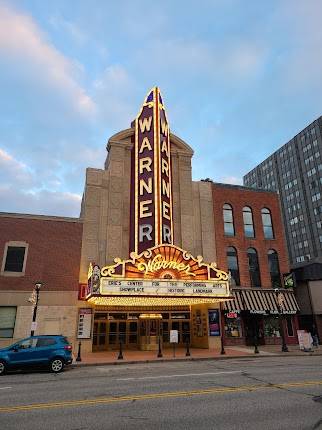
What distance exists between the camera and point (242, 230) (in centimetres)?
3378

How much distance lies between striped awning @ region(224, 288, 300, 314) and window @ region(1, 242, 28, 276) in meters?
17.2

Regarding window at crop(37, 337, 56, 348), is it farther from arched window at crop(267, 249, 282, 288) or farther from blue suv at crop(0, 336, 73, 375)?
arched window at crop(267, 249, 282, 288)

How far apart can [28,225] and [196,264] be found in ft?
45.9

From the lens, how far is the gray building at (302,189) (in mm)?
95750

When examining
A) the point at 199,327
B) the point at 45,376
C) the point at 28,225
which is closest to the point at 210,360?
the point at 199,327

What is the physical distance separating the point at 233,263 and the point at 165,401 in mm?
24079

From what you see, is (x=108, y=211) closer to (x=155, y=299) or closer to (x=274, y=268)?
(x=155, y=299)

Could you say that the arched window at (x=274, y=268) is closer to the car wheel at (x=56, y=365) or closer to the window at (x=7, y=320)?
the car wheel at (x=56, y=365)

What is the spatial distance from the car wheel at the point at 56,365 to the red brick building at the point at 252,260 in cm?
1647

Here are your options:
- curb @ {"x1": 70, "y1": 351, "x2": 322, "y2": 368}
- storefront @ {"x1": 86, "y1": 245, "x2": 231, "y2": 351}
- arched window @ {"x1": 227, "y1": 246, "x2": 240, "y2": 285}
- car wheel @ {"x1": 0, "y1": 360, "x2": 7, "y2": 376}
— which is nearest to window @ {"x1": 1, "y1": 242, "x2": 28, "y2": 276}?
storefront @ {"x1": 86, "y1": 245, "x2": 231, "y2": 351}

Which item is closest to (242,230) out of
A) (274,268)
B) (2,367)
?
(274,268)

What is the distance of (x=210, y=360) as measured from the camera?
21.5 m

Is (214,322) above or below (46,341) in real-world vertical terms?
above

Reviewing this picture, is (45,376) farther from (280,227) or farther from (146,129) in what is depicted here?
(280,227)
